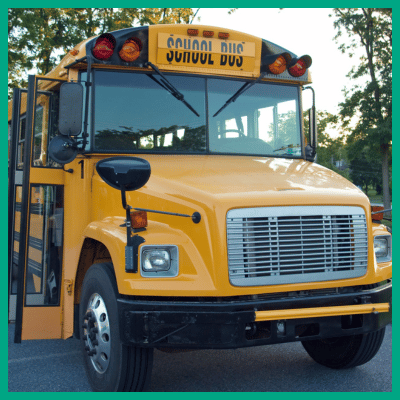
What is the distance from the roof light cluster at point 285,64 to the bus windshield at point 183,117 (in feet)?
0.51

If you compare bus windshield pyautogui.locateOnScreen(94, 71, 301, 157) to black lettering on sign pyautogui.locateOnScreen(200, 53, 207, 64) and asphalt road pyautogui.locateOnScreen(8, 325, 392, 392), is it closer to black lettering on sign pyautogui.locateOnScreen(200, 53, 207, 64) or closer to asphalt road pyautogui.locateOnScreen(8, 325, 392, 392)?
black lettering on sign pyautogui.locateOnScreen(200, 53, 207, 64)

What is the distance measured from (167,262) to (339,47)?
61.0ft

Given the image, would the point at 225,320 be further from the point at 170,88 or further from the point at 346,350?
the point at 170,88

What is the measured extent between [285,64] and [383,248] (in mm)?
1894

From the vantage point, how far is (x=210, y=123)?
171 inches

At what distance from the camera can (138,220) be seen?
10.9 feet

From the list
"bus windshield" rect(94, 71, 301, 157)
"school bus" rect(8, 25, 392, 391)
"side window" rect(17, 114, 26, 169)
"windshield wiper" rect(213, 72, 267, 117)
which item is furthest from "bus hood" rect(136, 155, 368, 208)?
"side window" rect(17, 114, 26, 169)

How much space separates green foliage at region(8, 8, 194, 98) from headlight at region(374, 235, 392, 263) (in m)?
12.5

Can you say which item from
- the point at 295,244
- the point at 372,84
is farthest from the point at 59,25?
the point at 295,244

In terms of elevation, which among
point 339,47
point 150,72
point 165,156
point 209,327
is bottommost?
point 209,327

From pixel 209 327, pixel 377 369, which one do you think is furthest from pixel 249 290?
pixel 377 369

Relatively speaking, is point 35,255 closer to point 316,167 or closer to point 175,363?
point 175,363

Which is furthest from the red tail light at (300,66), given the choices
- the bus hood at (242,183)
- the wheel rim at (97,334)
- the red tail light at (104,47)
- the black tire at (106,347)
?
the wheel rim at (97,334)

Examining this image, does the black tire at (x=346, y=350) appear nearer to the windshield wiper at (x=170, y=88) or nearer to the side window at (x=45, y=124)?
the windshield wiper at (x=170, y=88)
